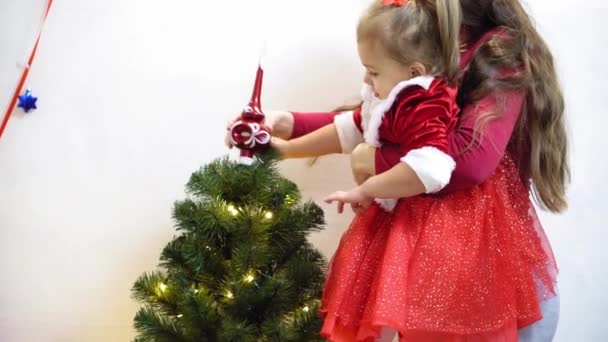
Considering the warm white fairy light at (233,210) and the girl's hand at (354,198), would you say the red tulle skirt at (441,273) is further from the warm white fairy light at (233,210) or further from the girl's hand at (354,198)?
the warm white fairy light at (233,210)

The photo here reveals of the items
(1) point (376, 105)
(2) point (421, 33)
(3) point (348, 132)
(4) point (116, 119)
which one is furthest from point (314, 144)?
(4) point (116, 119)

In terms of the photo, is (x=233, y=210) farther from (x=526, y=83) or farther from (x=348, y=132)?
(x=526, y=83)

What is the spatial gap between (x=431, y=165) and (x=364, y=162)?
15 cm

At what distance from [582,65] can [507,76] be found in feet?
1.56

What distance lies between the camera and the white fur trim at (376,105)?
0.86 meters

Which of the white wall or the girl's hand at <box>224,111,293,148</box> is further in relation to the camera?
the white wall

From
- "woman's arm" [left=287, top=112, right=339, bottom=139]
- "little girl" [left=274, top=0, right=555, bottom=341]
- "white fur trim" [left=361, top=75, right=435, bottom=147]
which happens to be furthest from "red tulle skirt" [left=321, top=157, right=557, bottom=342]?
"woman's arm" [left=287, top=112, right=339, bottom=139]

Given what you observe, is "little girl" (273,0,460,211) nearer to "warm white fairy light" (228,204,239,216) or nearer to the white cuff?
the white cuff

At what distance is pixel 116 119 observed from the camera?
1.21 metres

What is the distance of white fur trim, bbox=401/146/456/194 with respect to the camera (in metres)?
0.81

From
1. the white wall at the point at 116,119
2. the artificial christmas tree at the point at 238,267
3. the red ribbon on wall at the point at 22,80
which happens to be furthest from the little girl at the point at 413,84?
the red ribbon on wall at the point at 22,80

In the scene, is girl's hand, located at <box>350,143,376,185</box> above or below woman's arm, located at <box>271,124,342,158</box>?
below

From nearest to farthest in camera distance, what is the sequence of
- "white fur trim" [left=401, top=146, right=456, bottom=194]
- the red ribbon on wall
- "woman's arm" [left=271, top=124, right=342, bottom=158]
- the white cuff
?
"white fur trim" [left=401, top=146, right=456, bottom=194]
the white cuff
"woman's arm" [left=271, top=124, right=342, bottom=158]
the red ribbon on wall

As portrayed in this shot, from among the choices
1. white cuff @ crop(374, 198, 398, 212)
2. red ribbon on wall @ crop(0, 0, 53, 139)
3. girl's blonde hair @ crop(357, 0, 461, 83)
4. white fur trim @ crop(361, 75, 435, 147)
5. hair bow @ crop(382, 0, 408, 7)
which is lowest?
white cuff @ crop(374, 198, 398, 212)
